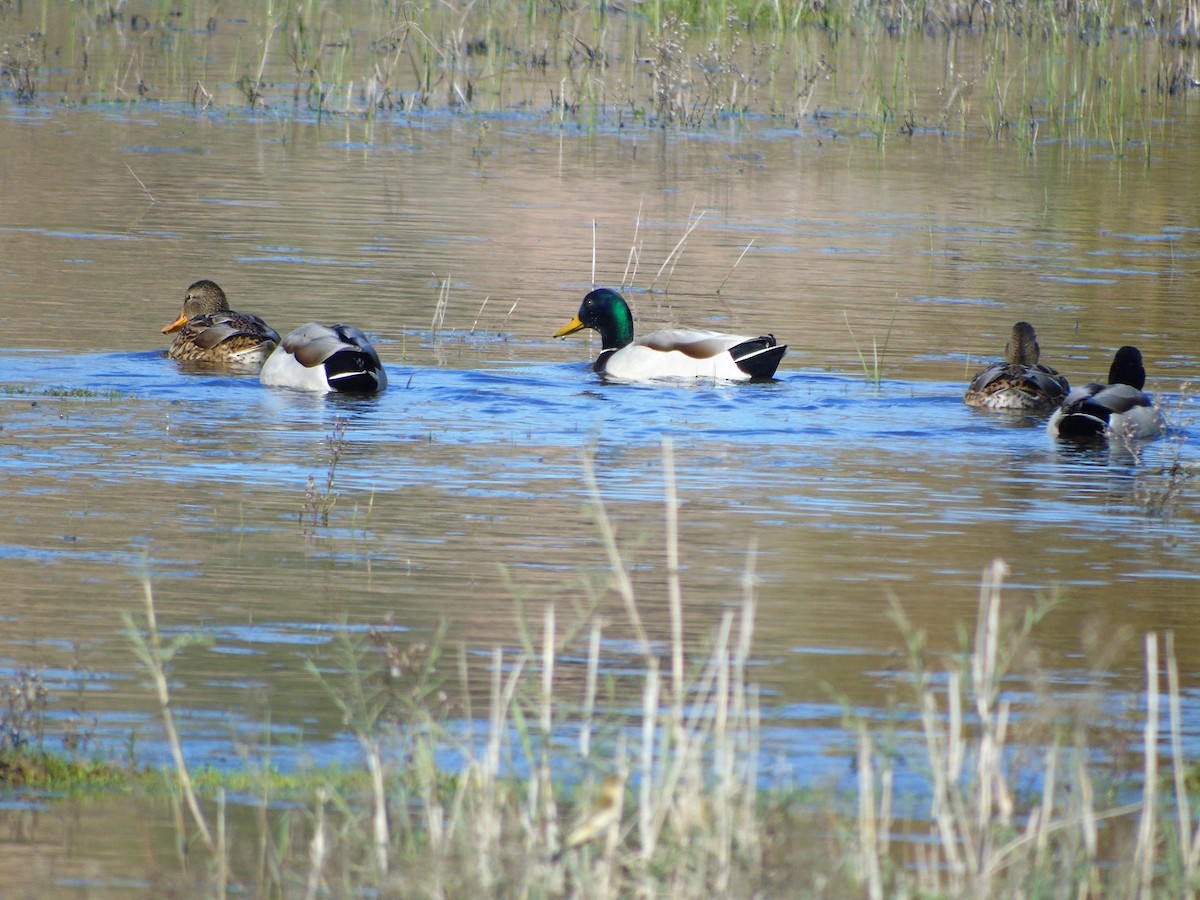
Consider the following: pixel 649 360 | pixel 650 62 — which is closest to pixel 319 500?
pixel 649 360

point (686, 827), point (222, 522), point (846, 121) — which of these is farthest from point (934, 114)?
point (686, 827)

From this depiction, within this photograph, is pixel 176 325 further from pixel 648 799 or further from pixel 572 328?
pixel 648 799

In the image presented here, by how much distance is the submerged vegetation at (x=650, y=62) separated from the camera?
86.9 feet

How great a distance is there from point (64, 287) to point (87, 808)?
10.6 meters

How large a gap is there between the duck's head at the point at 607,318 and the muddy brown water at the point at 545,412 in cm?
31

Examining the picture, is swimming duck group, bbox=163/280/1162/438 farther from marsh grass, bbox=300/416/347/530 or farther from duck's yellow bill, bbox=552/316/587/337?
marsh grass, bbox=300/416/347/530

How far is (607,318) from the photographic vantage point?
14672 mm

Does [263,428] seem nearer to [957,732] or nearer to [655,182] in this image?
[957,732]

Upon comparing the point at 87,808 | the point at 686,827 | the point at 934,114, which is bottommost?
the point at 87,808

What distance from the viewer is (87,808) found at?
17.8 ft

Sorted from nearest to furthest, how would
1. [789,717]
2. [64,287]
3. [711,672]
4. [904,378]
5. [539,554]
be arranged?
1. [711,672]
2. [789,717]
3. [539,554]
4. [904,378]
5. [64,287]

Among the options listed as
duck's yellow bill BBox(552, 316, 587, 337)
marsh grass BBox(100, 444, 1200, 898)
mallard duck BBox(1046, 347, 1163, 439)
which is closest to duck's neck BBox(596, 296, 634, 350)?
duck's yellow bill BBox(552, 316, 587, 337)

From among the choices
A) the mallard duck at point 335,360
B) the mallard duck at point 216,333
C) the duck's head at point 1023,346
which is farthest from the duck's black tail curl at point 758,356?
the mallard duck at point 216,333

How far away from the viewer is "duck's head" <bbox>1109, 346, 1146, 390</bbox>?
1251cm
